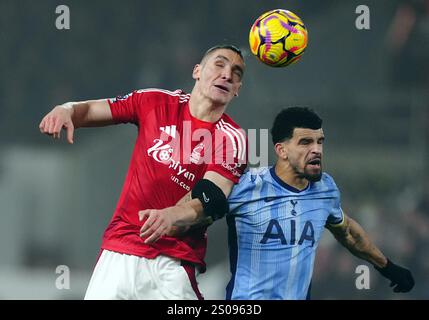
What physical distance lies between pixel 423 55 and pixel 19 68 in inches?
194

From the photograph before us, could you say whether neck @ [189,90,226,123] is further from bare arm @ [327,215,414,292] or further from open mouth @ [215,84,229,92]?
bare arm @ [327,215,414,292]

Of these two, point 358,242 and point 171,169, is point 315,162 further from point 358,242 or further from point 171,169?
point 171,169

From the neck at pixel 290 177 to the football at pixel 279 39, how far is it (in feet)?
2.08

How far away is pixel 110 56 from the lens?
1172 centimetres

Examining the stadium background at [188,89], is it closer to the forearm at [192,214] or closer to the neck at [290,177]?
the neck at [290,177]

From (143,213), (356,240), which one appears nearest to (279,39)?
(356,240)

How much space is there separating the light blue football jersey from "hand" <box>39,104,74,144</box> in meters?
1.01

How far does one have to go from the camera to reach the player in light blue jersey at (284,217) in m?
5.46

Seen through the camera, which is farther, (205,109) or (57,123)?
(205,109)

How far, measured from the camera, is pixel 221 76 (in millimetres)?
5594

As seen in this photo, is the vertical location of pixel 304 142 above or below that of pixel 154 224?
above

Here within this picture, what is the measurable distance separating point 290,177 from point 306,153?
0.55 feet

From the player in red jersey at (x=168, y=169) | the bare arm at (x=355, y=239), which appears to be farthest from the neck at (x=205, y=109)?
the bare arm at (x=355, y=239)
